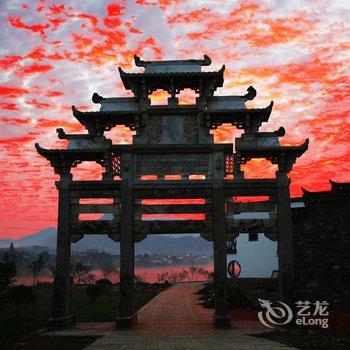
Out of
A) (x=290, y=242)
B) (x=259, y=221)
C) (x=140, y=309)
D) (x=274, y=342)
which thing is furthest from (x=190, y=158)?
(x=140, y=309)

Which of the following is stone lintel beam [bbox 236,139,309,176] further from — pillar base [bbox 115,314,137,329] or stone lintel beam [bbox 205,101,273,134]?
pillar base [bbox 115,314,137,329]

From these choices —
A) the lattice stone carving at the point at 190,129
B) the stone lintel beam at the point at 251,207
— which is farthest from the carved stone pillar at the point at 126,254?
the stone lintel beam at the point at 251,207

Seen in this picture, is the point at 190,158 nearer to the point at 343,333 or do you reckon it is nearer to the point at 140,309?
the point at 343,333

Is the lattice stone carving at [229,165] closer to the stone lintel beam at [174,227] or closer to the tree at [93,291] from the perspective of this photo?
the stone lintel beam at [174,227]

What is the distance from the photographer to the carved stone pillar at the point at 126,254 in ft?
55.1

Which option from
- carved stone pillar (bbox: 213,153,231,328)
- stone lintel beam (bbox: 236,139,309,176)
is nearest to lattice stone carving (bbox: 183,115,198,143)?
carved stone pillar (bbox: 213,153,231,328)

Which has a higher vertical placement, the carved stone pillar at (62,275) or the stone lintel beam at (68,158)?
the stone lintel beam at (68,158)

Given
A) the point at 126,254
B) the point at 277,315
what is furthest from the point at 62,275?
the point at 277,315

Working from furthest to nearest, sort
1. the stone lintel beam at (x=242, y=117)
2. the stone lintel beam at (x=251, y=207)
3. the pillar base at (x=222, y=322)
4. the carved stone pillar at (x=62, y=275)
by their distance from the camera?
the stone lintel beam at (x=242, y=117) < the stone lintel beam at (x=251, y=207) < the carved stone pillar at (x=62, y=275) < the pillar base at (x=222, y=322)

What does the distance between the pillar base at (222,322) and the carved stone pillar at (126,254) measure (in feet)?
11.1

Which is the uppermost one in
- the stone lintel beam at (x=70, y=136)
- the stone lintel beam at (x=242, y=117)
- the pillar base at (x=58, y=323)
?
the stone lintel beam at (x=242, y=117)

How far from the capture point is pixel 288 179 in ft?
58.5

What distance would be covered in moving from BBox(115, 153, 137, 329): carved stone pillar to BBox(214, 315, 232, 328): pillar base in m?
3.38

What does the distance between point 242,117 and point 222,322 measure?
8502 mm
